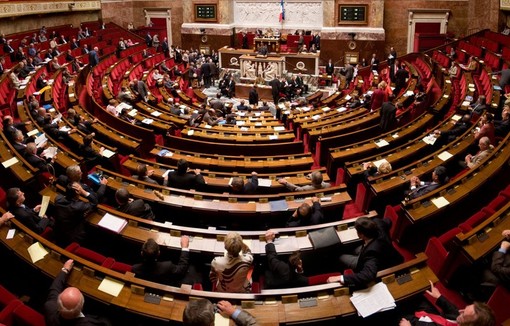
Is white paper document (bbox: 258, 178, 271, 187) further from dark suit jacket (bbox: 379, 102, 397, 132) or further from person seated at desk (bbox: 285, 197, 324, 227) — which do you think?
dark suit jacket (bbox: 379, 102, 397, 132)

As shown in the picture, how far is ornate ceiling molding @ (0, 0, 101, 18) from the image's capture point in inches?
554

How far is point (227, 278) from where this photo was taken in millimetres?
3412

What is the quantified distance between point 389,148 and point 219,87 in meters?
9.64

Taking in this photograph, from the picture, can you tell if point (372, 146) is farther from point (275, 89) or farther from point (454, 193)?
point (275, 89)

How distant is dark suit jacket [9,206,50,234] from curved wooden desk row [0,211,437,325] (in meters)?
0.85

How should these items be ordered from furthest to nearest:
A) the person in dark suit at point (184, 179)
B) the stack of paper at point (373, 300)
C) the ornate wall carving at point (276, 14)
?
the ornate wall carving at point (276, 14)
the person in dark suit at point (184, 179)
the stack of paper at point (373, 300)

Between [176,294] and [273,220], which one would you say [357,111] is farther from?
[176,294]

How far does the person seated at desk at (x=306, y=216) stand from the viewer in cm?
427

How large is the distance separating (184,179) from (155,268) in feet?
6.61

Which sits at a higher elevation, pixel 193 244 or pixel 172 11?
pixel 172 11

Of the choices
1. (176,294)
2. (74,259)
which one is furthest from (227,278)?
(74,259)

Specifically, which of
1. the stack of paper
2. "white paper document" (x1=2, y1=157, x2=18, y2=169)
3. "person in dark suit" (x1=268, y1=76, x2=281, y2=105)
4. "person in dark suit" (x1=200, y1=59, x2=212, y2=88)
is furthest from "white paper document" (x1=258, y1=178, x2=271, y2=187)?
"person in dark suit" (x1=200, y1=59, x2=212, y2=88)

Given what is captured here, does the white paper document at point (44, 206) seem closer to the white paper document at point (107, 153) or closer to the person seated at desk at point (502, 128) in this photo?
the white paper document at point (107, 153)

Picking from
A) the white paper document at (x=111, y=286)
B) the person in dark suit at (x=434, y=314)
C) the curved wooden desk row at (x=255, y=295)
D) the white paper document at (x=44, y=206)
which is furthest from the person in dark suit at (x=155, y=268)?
the person in dark suit at (x=434, y=314)
